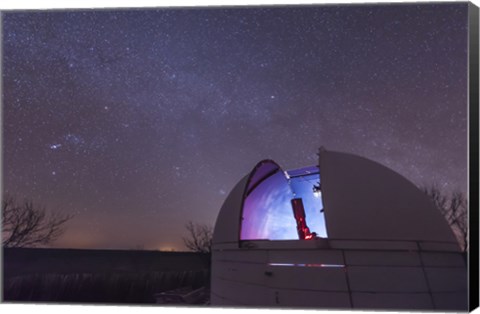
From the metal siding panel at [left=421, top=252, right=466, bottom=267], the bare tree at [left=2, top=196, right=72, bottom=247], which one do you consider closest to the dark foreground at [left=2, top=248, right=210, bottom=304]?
the bare tree at [left=2, top=196, right=72, bottom=247]

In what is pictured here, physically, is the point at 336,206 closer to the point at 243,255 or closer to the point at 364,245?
the point at 364,245

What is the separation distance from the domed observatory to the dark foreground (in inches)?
544

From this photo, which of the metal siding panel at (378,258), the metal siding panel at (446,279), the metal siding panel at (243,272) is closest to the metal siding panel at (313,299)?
the metal siding panel at (243,272)

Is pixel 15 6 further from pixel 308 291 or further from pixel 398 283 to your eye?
pixel 398 283

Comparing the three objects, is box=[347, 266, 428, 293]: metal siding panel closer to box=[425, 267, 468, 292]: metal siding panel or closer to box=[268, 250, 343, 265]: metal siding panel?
box=[268, 250, 343, 265]: metal siding panel

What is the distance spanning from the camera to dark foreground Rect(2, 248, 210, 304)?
68.1 ft

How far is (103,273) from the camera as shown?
22.4 meters

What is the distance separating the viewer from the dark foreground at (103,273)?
20750mm

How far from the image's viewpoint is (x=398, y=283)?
675cm

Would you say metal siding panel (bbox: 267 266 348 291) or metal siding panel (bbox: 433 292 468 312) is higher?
metal siding panel (bbox: 267 266 348 291)

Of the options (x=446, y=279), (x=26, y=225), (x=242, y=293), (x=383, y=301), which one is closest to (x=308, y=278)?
(x=383, y=301)

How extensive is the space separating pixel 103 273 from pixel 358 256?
18.1 metres

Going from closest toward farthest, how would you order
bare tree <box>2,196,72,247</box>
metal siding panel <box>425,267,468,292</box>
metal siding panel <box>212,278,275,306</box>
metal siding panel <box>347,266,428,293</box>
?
1. metal siding panel <box>347,266,428,293</box>
2. metal siding panel <box>425,267,468,292</box>
3. metal siding panel <box>212,278,275,306</box>
4. bare tree <box>2,196,72,247</box>

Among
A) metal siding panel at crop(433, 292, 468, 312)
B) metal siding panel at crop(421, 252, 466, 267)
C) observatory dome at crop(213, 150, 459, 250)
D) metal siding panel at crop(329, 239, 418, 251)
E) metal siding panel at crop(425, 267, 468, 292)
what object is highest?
observatory dome at crop(213, 150, 459, 250)
